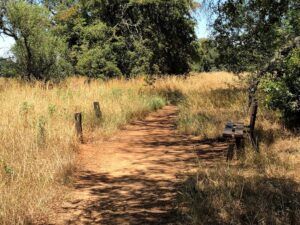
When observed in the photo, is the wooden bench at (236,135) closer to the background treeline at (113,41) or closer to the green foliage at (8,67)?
the background treeline at (113,41)

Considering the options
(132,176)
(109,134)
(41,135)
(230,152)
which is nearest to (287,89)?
(230,152)

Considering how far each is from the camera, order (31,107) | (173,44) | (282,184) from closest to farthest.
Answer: (282,184) < (31,107) < (173,44)

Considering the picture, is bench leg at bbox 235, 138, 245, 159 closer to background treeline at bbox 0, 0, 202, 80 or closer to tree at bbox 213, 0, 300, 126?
tree at bbox 213, 0, 300, 126

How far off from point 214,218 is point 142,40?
54.8 feet

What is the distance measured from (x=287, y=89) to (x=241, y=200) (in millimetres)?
4079

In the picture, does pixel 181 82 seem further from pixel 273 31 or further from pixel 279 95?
pixel 279 95

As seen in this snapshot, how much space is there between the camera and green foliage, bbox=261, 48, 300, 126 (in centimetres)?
788

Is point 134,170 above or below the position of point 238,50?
below

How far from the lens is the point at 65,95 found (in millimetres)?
11938

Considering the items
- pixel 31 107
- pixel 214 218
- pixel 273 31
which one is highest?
pixel 273 31

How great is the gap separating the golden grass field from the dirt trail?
0.30 m

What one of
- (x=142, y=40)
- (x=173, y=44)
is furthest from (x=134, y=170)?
(x=173, y=44)

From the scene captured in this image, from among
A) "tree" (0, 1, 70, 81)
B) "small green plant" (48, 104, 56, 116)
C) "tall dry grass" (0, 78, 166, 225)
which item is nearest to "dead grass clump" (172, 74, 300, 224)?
"tall dry grass" (0, 78, 166, 225)

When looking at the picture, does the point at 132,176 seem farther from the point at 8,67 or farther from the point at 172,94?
the point at 8,67
